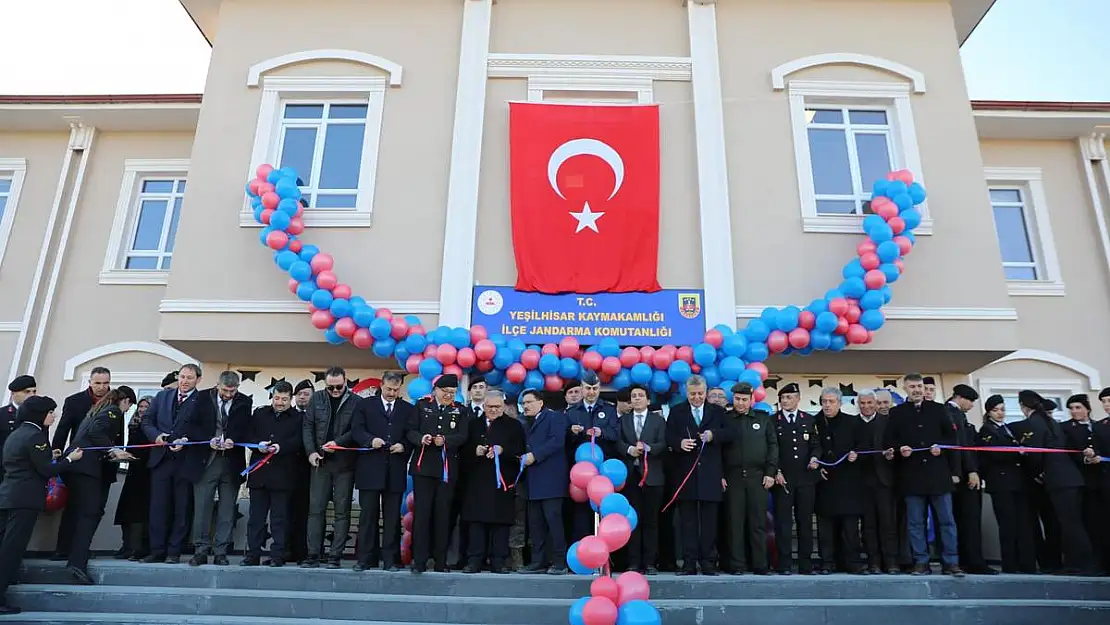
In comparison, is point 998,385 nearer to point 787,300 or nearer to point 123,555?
point 787,300

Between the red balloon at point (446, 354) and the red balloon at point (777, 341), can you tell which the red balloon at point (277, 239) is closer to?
the red balloon at point (446, 354)

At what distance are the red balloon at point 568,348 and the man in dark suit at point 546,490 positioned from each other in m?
1.36

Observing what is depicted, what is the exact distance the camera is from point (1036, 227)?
1078 centimetres

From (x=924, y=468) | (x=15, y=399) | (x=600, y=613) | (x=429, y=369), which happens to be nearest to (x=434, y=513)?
(x=429, y=369)

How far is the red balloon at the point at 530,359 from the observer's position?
7.92 metres

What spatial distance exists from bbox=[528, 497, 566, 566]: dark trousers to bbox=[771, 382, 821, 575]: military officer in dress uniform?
6.20ft

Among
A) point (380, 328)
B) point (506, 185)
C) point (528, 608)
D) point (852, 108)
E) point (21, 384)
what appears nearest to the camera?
point (528, 608)

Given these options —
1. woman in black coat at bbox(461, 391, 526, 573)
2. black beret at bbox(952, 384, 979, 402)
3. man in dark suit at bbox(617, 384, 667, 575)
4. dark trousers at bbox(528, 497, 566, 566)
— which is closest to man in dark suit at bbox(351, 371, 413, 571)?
woman in black coat at bbox(461, 391, 526, 573)

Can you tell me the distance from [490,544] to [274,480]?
1.96 metres

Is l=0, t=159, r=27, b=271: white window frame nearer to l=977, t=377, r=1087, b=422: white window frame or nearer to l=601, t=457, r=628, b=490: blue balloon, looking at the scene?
l=601, t=457, r=628, b=490: blue balloon

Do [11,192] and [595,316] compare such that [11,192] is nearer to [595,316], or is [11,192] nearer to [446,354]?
[446,354]

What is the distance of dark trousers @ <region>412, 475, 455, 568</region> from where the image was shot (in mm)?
6395

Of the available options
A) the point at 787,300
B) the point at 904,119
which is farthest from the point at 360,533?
the point at 904,119

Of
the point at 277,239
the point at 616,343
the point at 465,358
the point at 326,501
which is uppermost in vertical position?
the point at 277,239
